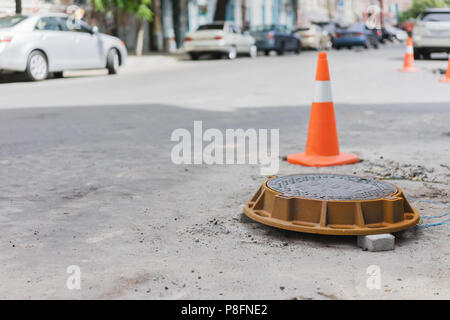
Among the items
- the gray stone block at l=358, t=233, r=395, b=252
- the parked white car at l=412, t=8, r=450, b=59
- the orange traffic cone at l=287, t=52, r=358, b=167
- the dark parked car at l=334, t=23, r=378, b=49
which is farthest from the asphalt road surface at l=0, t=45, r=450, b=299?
the dark parked car at l=334, t=23, r=378, b=49

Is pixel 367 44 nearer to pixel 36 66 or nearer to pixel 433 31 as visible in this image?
pixel 433 31

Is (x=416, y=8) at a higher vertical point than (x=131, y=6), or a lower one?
higher

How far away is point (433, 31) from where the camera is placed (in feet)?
64.8

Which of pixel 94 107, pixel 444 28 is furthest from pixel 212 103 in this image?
pixel 444 28

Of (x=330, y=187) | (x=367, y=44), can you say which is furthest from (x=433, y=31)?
(x=330, y=187)

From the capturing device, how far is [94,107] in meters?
9.74

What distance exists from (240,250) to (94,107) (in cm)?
681

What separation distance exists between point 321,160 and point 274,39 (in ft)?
78.5

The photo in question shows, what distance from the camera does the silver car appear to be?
1382 cm

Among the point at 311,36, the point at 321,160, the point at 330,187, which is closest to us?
the point at 330,187

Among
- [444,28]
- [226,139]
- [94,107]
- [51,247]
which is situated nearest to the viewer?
[51,247]

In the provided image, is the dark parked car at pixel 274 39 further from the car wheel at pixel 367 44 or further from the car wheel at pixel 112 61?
the car wheel at pixel 112 61

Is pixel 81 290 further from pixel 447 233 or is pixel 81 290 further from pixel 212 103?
pixel 212 103

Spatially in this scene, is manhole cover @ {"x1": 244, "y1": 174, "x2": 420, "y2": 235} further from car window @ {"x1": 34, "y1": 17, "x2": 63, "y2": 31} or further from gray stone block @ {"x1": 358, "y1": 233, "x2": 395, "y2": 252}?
car window @ {"x1": 34, "y1": 17, "x2": 63, "y2": 31}
